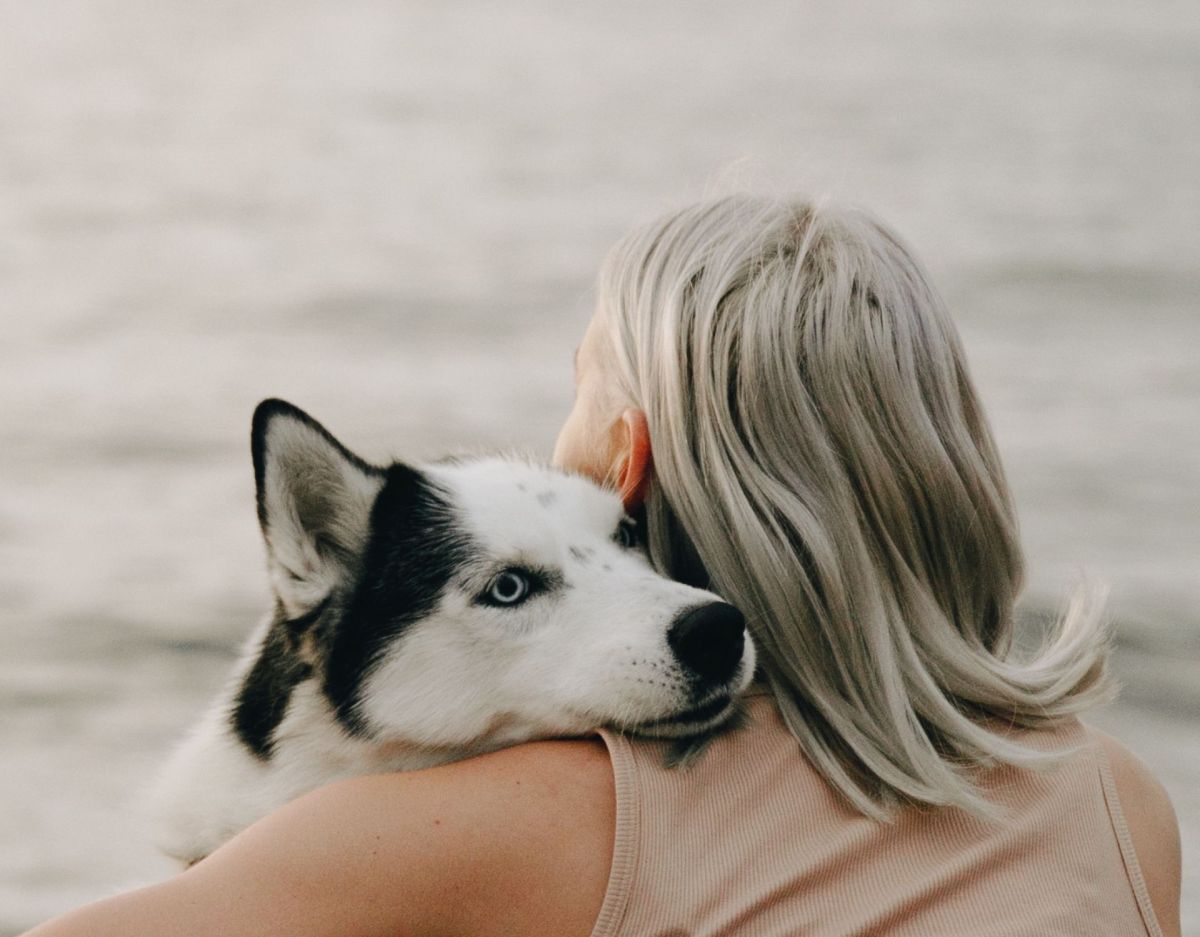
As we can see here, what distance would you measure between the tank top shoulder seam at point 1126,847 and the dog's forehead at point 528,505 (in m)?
0.69

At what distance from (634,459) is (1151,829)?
2.59ft

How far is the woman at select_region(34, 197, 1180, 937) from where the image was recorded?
4.91ft

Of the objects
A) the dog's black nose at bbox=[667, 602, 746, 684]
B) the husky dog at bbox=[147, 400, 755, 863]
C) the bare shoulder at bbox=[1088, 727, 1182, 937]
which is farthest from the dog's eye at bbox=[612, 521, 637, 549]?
the bare shoulder at bbox=[1088, 727, 1182, 937]

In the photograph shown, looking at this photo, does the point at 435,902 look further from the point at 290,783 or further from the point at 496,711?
the point at 290,783

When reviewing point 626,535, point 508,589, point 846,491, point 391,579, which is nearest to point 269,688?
point 391,579

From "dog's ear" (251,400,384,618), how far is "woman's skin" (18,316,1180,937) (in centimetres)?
46

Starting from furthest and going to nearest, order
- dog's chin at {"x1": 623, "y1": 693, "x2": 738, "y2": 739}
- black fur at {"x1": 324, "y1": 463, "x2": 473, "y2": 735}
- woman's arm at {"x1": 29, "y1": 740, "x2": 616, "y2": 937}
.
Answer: black fur at {"x1": 324, "y1": 463, "x2": 473, "y2": 735}, dog's chin at {"x1": 623, "y1": 693, "x2": 738, "y2": 739}, woman's arm at {"x1": 29, "y1": 740, "x2": 616, "y2": 937}

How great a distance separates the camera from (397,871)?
4.83 feet

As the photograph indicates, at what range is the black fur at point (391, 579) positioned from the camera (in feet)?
6.31

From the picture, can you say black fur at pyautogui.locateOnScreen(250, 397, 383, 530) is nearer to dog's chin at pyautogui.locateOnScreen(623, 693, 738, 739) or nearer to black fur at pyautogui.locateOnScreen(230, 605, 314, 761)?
black fur at pyautogui.locateOnScreen(230, 605, 314, 761)

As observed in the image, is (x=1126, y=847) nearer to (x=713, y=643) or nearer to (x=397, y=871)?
(x=713, y=643)

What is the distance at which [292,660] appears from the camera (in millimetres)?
1997

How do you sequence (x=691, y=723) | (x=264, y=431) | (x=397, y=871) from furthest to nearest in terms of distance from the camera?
(x=264, y=431) < (x=691, y=723) < (x=397, y=871)

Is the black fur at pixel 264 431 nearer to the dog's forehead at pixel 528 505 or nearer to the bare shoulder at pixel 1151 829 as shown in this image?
the dog's forehead at pixel 528 505
